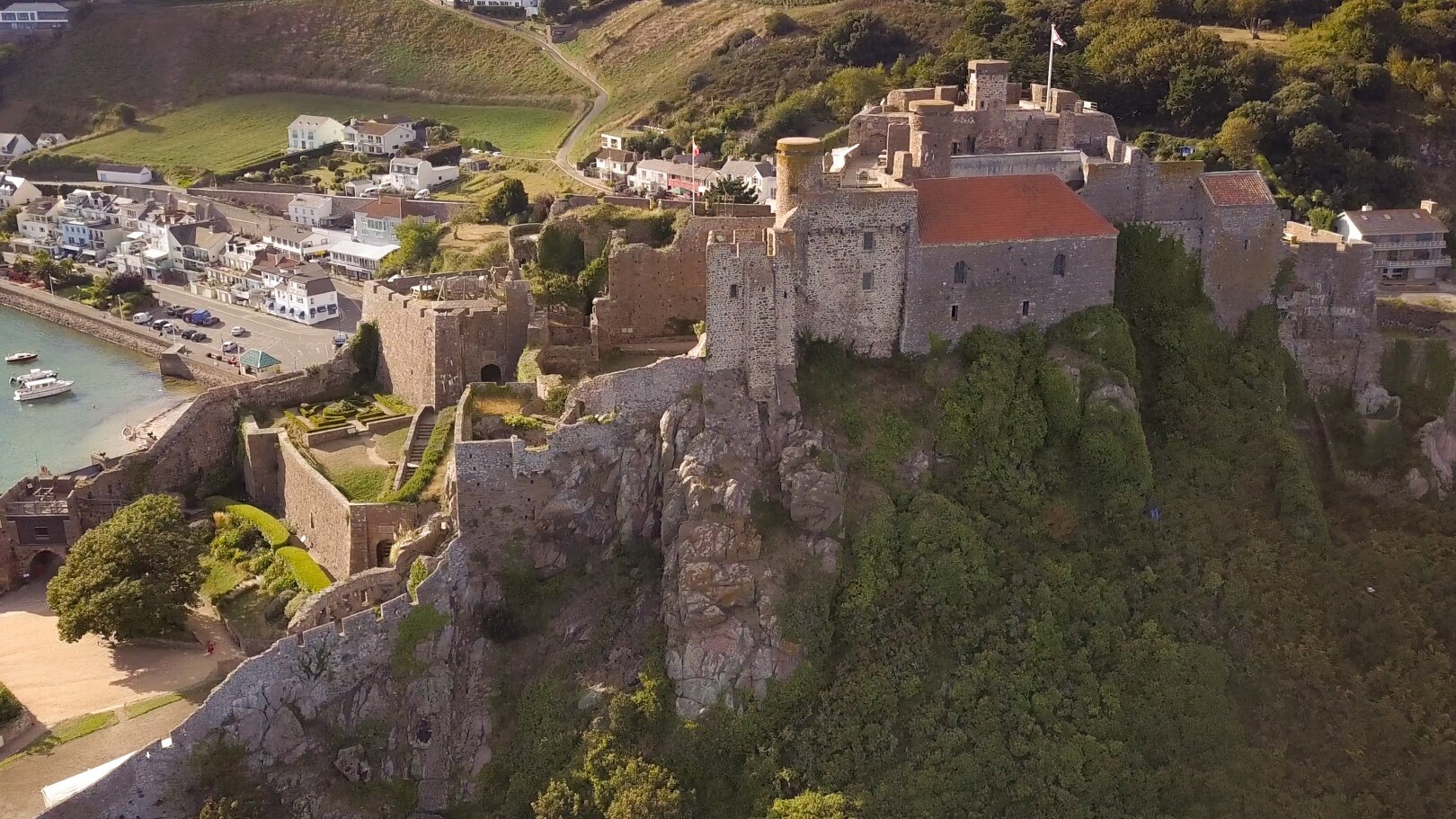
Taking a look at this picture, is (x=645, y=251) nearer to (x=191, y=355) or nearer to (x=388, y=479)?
(x=388, y=479)

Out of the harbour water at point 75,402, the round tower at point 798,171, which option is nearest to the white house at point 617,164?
the harbour water at point 75,402

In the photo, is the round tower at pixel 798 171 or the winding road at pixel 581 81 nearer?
the round tower at pixel 798 171

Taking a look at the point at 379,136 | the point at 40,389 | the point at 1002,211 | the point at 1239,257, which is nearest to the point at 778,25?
the point at 379,136

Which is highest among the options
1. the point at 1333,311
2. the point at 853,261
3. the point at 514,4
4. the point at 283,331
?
the point at 514,4

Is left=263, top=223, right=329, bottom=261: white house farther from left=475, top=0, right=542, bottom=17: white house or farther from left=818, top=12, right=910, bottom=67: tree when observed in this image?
left=475, top=0, right=542, bottom=17: white house

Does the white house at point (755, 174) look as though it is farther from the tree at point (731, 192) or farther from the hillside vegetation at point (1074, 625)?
the hillside vegetation at point (1074, 625)

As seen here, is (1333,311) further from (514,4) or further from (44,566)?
(514,4)
